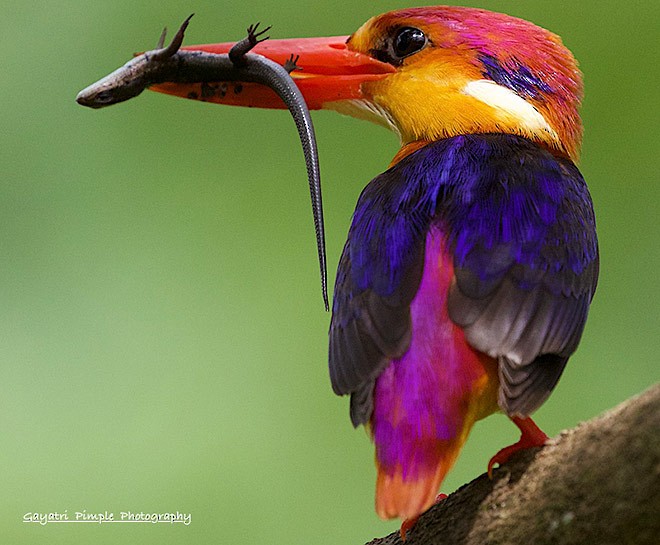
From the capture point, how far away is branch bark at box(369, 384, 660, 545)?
199 cm

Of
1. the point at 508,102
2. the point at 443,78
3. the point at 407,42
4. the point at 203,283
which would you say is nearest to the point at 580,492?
the point at 508,102

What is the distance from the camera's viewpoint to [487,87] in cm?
327

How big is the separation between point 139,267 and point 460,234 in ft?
7.30

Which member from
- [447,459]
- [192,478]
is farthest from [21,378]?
[447,459]

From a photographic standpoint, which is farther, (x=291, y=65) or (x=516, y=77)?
(x=291, y=65)

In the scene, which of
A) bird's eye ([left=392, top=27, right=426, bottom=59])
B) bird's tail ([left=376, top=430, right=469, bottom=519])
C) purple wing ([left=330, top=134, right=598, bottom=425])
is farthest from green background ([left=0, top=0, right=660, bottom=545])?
bird's tail ([left=376, top=430, right=469, bottom=519])

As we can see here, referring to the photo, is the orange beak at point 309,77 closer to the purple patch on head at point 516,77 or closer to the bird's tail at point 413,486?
the purple patch on head at point 516,77

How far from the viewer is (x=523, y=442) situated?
2.57 meters

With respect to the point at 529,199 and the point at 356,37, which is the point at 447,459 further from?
the point at 356,37

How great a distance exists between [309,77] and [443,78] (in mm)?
444

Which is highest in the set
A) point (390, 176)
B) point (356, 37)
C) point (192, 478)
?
point (356, 37)

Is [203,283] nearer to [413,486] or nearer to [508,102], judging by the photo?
[508,102]

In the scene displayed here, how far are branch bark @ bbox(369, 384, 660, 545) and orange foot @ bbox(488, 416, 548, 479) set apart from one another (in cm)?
3

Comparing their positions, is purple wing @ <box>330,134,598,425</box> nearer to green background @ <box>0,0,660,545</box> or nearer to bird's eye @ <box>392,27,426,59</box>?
bird's eye @ <box>392,27,426,59</box>
